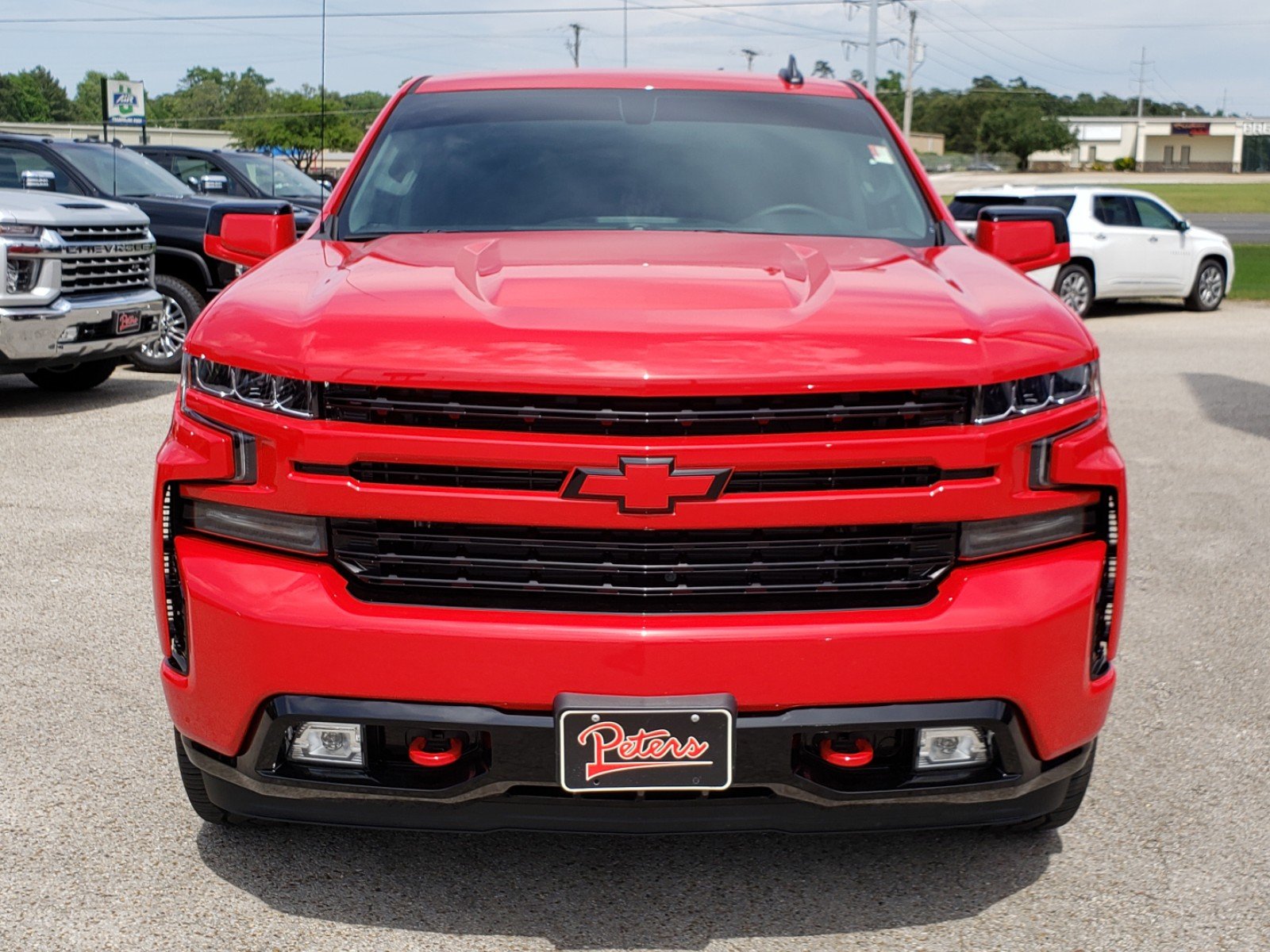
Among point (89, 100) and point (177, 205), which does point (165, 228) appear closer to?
point (177, 205)

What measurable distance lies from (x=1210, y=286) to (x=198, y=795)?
1791 cm

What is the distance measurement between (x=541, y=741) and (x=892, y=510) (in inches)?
30.1

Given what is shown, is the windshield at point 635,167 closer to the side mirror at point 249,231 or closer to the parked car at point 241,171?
the side mirror at point 249,231

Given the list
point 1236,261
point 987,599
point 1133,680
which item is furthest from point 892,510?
point 1236,261

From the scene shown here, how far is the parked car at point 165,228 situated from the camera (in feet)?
39.8

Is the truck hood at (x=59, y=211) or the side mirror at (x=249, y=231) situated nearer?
the side mirror at (x=249, y=231)

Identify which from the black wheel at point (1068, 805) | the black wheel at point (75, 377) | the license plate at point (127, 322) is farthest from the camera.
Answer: the black wheel at point (75, 377)

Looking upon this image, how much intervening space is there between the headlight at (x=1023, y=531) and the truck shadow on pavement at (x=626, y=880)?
86 cm

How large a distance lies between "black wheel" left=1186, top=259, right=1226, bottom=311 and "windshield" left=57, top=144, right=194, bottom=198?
12.3 meters

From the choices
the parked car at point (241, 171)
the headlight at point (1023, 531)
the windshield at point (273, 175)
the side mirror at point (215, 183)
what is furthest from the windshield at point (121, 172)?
the headlight at point (1023, 531)

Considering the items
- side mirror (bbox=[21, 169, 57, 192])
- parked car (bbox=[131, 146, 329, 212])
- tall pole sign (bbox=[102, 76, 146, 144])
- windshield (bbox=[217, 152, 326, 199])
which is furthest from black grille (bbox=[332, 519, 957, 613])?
tall pole sign (bbox=[102, 76, 146, 144])

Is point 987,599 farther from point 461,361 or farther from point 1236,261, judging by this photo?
point 1236,261

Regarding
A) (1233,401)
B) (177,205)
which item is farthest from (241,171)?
(1233,401)

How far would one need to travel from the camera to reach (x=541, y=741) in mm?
2727
